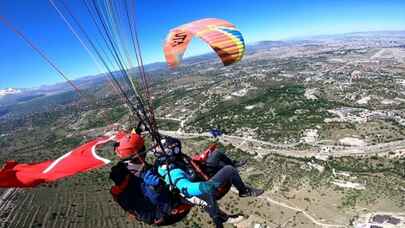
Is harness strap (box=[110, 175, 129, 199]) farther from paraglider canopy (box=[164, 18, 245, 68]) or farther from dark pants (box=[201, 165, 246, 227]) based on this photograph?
paraglider canopy (box=[164, 18, 245, 68])

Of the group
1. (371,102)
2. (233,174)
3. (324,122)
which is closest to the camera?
(233,174)

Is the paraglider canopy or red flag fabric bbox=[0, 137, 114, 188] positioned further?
the paraglider canopy

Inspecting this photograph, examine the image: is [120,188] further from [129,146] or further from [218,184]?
[218,184]

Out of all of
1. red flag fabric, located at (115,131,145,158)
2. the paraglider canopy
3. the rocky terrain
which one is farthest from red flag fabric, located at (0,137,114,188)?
the rocky terrain

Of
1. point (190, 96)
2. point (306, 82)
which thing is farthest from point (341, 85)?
point (190, 96)

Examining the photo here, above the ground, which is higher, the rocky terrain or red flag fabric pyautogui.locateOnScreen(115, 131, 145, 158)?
red flag fabric pyautogui.locateOnScreen(115, 131, 145, 158)

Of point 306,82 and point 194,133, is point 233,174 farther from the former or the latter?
point 306,82

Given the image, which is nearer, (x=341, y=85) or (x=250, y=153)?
(x=250, y=153)
